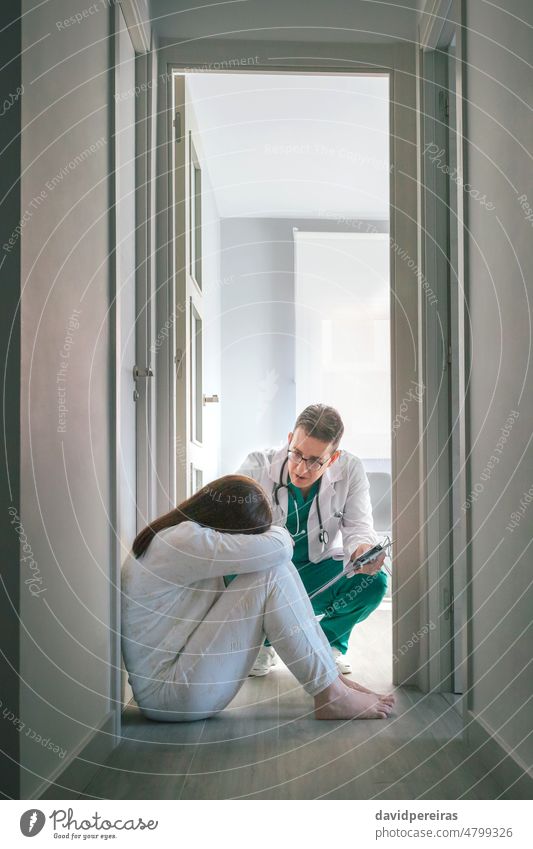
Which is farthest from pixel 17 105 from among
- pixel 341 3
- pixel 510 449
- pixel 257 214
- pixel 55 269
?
pixel 257 214

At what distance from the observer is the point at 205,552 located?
2.09m

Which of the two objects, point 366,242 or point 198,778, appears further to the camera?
point 366,242

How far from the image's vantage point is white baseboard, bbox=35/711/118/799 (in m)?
1.42

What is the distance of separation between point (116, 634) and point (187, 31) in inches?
Answer: 71.3

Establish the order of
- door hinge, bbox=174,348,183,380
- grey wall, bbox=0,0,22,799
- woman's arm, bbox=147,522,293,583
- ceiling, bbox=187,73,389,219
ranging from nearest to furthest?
grey wall, bbox=0,0,22,799, woman's arm, bbox=147,522,293,583, door hinge, bbox=174,348,183,380, ceiling, bbox=187,73,389,219

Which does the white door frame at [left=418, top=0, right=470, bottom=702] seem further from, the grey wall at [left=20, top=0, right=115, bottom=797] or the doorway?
the doorway

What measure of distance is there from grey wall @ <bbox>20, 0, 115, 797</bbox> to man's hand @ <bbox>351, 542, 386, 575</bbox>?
0.96 meters

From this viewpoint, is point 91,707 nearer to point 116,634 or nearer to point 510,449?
point 116,634

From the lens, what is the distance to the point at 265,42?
8.63ft

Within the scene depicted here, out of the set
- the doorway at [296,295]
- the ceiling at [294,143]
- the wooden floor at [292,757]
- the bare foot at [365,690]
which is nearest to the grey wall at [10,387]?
the wooden floor at [292,757]


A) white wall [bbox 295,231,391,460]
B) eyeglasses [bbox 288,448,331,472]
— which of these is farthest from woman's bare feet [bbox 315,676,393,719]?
white wall [bbox 295,231,391,460]

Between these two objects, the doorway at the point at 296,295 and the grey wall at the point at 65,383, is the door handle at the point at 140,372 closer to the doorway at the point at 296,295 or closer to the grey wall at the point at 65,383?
the grey wall at the point at 65,383

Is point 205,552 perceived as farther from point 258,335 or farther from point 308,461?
point 258,335

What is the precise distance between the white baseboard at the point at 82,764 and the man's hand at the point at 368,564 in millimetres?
987
